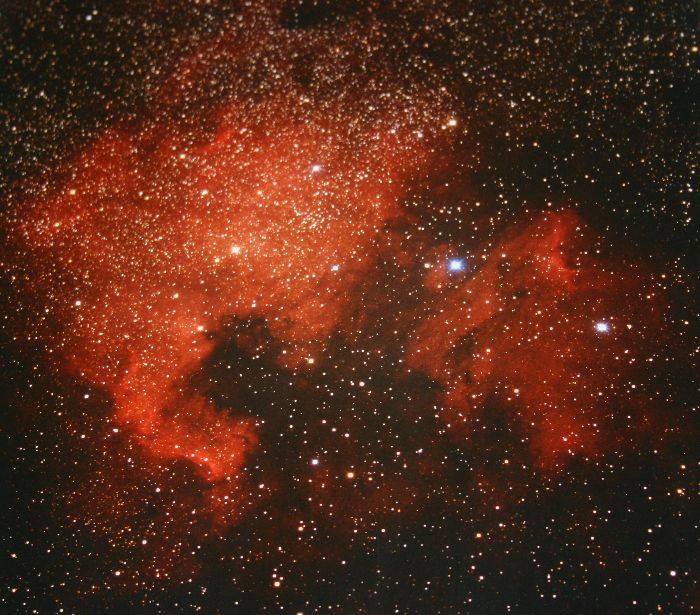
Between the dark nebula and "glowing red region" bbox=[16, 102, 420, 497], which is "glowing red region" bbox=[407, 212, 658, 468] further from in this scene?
"glowing red region" bbox=[16, 102, 420, 497]

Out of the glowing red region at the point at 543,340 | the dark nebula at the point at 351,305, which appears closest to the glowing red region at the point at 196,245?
the dark nebula at the point at 351,305

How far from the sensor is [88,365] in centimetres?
94

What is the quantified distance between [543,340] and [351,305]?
468 millimetres

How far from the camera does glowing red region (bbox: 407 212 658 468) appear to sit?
0.93 metres

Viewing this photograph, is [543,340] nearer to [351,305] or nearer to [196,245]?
[351,305]

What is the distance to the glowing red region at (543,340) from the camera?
0.93 m

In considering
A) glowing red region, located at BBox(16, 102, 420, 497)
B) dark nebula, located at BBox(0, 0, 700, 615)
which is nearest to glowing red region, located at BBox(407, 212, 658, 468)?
dark nebula, located at BBox(0, 0, 700, 615)

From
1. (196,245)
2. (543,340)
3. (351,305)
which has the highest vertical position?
(196,245)

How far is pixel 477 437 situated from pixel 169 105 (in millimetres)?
1088

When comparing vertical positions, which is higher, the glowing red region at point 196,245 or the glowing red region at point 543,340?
the glowing red region at point 196,245

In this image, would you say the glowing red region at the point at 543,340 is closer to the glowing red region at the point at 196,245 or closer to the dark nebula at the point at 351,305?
the dark nebula at the point at 351,305

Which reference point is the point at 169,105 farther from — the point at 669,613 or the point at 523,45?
the point at 669,613

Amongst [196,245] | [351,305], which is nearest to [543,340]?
[351,305]

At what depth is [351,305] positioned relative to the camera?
94cm
